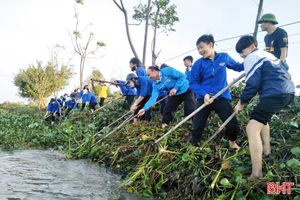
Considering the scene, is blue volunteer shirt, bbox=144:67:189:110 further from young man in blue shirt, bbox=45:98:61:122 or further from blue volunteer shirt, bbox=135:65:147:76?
young man in blue shirt, bbox=45:98:61:122

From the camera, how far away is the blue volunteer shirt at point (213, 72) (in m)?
5.48

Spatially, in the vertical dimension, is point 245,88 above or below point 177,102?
below

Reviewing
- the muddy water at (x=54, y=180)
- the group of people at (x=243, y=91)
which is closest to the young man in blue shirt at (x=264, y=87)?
the group of people at (x=243, y=91)

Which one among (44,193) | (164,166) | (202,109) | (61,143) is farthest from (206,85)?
(61,143)

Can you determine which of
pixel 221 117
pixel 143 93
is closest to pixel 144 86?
pixel 143 93

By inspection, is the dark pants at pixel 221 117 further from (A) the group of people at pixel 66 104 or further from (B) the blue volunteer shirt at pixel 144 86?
(A) the group of people at pixel 66 104

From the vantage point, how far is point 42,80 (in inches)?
1538

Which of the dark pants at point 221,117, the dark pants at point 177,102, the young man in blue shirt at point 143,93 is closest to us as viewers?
the dark pants at point 221,117

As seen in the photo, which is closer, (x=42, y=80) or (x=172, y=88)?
(x=172, y=88)

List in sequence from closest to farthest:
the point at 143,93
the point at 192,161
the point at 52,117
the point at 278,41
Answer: the point at 192,161 → the point at 278,41 → the point at 143,93 → the point at 52,117

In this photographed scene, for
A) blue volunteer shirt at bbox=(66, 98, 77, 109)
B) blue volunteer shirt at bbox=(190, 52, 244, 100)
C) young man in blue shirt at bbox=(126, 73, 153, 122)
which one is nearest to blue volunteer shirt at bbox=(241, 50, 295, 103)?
blue volunteer shirt at bbox=(190, 52, 244, 100)

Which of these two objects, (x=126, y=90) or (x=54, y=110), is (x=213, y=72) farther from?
(x=54, y=110)

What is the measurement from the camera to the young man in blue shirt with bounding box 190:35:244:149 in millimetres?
5293

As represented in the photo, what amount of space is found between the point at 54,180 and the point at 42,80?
1389 inches
